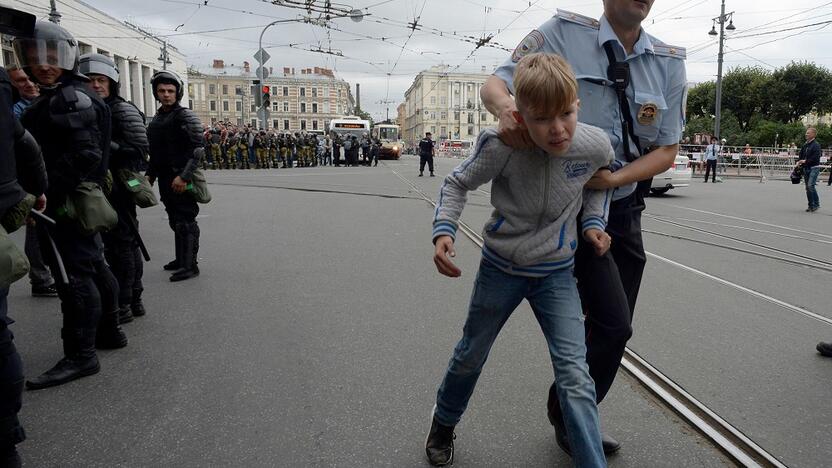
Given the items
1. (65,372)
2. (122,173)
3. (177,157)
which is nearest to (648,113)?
(65,372)

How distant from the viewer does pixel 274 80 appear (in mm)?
112438

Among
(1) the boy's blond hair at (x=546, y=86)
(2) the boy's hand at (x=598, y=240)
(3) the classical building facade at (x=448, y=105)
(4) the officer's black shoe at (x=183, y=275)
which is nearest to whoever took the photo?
(1) the boy's blond hair at (x=546, y=86)

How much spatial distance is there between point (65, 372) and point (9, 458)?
3.74ft

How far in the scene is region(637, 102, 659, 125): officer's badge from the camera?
2.33 metres

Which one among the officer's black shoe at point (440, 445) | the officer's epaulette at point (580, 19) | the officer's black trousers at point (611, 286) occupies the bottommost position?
the officer's black shoe at point (440, 445)

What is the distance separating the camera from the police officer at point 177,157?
18.4 ft

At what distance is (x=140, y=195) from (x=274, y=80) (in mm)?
113821

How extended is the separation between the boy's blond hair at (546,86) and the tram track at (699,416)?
5.81 feet

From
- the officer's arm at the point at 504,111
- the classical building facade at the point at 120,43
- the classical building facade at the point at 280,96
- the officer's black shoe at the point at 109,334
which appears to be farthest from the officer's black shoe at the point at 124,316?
the classical building facade at the point at 280,96

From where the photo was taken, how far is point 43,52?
3352mm

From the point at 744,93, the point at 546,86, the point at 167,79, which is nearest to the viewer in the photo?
the point at 546,86

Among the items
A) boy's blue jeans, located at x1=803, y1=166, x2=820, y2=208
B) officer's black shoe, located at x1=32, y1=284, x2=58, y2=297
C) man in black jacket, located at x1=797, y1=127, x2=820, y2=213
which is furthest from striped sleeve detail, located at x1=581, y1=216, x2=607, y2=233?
boy's blue jeans, located at x1=803, y1=166, x2=820, y2=208

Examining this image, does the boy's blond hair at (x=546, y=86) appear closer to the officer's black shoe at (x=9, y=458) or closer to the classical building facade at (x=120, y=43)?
the officer's black shoe at (x=9, y=458)

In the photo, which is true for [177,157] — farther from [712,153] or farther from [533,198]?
[712,153]
